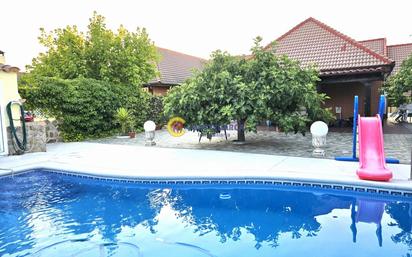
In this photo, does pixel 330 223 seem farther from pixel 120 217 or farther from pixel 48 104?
pixel 48 104

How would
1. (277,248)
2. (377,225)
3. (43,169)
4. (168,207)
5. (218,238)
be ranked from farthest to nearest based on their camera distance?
(43,169) < (168,207) < (377,225) < (218,238) < (277,248)

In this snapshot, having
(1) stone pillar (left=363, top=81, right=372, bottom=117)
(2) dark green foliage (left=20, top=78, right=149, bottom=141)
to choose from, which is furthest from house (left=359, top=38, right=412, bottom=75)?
(2) dark green foliage (left=20, top=78, right=149, bottom=141)

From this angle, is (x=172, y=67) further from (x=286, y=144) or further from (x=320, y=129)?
(x=320, y=129)

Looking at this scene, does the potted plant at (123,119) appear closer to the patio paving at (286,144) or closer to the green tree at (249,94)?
the patio paving at (286,144)

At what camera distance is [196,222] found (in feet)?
18.2

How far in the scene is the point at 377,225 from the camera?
→ 5312mm

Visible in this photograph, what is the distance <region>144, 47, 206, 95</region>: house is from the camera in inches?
925

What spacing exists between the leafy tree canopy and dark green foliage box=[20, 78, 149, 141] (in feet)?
3.63

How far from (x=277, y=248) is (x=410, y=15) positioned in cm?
1524

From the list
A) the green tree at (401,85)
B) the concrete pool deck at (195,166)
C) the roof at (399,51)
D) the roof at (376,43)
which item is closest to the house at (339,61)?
the green tree at (401,85)

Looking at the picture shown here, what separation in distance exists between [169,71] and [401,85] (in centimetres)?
1674

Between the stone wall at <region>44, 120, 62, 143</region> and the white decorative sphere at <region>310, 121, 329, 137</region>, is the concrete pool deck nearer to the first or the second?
the white decorative sphere at <region>310, 121, 329, 137</region>

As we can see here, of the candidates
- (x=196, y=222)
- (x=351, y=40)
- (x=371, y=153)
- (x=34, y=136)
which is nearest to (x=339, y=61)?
(x=351, y=40)

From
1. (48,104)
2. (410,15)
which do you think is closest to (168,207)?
(48,104)
